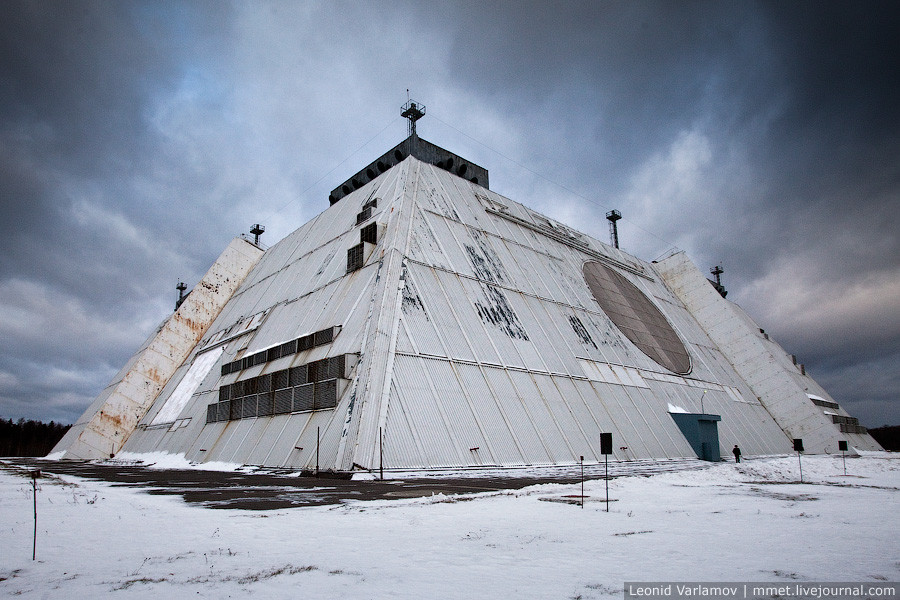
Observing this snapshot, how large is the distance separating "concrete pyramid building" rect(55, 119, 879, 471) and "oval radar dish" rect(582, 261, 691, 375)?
0.16 meters

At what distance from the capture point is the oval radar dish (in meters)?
29.4

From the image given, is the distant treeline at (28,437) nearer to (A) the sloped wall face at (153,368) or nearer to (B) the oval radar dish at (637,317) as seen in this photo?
(A) the sloped wall face at (153,368)

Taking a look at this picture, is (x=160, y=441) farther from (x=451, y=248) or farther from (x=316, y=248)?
(x=451, y=248)

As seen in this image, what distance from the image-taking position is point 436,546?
214 inches

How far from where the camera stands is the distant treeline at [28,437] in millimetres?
65125

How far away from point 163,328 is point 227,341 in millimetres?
6440

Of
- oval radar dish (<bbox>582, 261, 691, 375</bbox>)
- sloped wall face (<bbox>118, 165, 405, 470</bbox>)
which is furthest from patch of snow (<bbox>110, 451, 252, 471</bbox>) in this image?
oval radar dish (<bbox>582, 261, 691, 375</bbox>)

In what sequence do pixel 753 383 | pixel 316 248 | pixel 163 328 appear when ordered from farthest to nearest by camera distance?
pixel 753 383 → pixel 163 328 → pixel 316 248

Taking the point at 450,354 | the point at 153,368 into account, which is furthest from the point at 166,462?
the point at 450,354

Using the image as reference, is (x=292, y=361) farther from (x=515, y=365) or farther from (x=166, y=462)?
(x=515, y=365)

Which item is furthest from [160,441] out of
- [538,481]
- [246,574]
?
[246,574]

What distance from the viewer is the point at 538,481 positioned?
13.1 m

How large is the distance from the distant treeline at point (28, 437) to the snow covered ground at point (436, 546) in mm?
72841

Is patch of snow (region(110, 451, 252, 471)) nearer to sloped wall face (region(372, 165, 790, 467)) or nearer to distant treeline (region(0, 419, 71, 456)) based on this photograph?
sloped wall face (region(372, 165, 790, 467))
